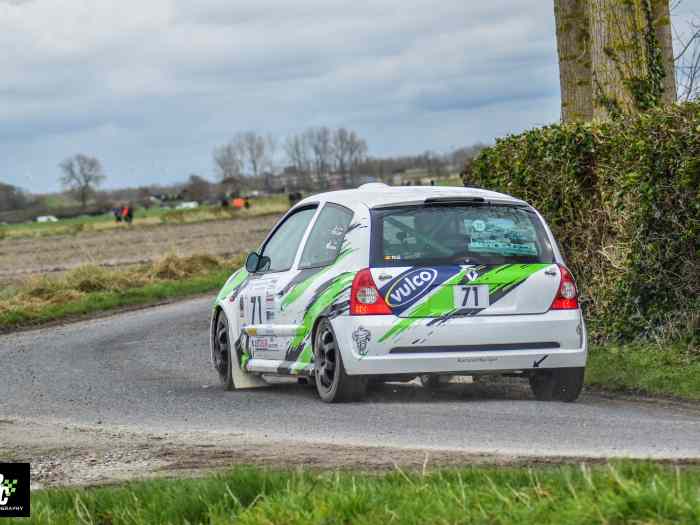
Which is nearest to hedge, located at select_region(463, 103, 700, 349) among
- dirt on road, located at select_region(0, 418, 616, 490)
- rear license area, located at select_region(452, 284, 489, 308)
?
rear license area, located at select_region(452, 284, 489, 308)

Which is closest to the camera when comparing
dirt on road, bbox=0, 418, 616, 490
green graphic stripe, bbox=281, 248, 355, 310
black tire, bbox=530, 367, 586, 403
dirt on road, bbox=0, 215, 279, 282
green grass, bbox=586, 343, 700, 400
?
dirt on road, bbox=0, 418, 616, 490

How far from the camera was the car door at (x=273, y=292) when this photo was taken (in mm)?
11617

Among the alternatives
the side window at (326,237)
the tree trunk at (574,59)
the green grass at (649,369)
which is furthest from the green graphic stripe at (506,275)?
the tree trunk at (574,59)

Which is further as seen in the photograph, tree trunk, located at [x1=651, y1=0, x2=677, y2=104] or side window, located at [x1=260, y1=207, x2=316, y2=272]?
tree trunk, located at [x1=651, y1=0, x2=677, y2=104]

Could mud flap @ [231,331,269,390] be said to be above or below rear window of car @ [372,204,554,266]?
below

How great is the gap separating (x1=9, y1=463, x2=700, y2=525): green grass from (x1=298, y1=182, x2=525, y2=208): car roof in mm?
4019

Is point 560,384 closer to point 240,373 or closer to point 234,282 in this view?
point 240,373

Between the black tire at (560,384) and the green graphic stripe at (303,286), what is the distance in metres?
1.74

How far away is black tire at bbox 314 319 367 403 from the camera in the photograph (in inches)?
406

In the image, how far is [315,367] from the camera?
10.9 m

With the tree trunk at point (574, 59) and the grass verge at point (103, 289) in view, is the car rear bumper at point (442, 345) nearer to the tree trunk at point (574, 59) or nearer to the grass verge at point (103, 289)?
the tree trunk at point (574, 59)

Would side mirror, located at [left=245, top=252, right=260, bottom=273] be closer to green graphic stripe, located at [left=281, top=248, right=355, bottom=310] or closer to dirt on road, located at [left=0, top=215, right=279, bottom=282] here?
green graphic stripe, located at [left=281, top=248, right=355, bottom=310]

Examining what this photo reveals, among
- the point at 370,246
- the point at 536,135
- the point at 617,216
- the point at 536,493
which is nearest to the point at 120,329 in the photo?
the point at 536,135

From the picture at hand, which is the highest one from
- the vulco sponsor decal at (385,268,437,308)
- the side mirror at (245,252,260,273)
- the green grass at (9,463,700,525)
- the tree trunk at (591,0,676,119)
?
the tree trunk at (591,0,676,119)
